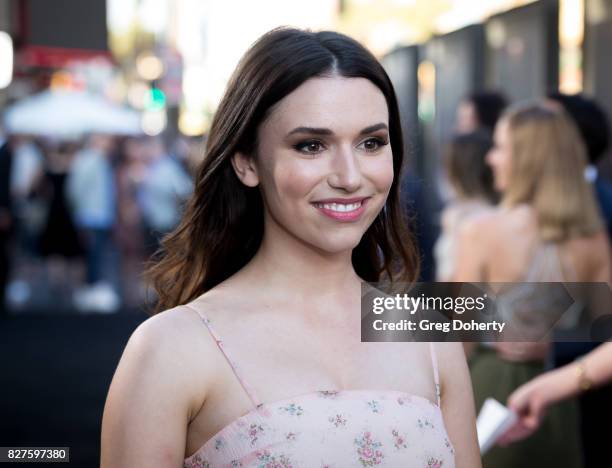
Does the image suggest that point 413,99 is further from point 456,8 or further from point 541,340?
point 541,340

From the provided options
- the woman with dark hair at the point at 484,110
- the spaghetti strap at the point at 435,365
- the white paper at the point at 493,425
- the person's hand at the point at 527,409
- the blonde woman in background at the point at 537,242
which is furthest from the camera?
the woman with dark hair at the point at 484,110

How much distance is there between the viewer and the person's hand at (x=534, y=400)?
347 cm

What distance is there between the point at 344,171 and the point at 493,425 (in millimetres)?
1376

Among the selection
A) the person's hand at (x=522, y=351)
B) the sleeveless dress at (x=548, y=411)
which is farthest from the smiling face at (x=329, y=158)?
the person's hand at (x=522, y=351)

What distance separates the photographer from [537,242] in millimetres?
4410

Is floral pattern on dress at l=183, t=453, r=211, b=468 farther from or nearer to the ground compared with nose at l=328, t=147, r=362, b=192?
nearer to the ground

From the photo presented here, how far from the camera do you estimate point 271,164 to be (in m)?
2.41

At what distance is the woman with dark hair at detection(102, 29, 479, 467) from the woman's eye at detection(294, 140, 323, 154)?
0.01m

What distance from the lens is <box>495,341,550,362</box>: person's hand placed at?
13.9ft

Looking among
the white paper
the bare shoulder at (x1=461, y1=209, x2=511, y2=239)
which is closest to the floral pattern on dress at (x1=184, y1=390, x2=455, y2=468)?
the white paper

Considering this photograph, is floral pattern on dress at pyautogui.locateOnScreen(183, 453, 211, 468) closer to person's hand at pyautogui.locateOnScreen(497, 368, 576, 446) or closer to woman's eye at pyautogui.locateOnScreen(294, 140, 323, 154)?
woman's eye at pyautogui.locateOnScreen(294, 140, 323, 154)

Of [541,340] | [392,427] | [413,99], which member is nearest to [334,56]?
[392,427]

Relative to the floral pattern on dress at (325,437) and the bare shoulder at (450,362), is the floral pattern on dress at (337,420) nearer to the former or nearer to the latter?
the floral pattern on dress at (325,437)

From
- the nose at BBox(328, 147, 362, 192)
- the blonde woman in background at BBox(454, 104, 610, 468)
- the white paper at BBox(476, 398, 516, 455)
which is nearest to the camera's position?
the nose at BBox(328, 147, 362, 192)
